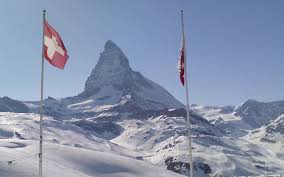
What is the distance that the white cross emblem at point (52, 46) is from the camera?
3756cm

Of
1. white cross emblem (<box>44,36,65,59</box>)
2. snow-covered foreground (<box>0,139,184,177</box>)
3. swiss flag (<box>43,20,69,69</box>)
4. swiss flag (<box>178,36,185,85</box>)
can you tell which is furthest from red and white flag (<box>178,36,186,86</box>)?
snow-covered foreground (<box>0,139,184,177</box>)

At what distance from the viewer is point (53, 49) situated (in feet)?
124

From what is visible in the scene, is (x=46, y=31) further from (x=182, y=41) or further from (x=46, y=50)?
(x=182, y=41)

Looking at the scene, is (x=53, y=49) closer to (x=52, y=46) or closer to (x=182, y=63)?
(x=52, y=46)

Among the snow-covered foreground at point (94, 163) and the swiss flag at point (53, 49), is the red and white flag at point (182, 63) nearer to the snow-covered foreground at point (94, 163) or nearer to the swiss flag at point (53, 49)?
the swiss flag at point (53, 49)

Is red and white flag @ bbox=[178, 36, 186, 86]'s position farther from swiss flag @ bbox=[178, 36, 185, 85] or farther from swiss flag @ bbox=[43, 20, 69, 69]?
swiss flag @ bbox=[43, 20, 69, 69]

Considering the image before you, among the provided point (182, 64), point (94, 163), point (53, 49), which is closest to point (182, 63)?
point (182, 64)

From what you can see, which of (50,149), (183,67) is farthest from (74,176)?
(183,67)

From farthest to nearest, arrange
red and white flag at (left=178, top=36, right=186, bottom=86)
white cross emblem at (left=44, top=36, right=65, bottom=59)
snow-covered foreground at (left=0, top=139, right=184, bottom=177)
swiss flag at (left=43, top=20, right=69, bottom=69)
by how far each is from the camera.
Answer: snow-covered foreground at (left=0, top=139, right=184, bottom=177), red and white flag at (left=178, top=36, right=186, bottom=86), white cross emblem at (left=44, top=36, right=65, bottom=59), swiss flag at (left=43, top=20, right=69, bottom=69)

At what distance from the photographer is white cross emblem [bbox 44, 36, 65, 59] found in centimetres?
3756

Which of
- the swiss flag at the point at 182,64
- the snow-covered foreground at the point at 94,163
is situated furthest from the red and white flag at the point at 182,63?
the snow-covered foreground at the point at 94,163

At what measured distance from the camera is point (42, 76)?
3838 cm

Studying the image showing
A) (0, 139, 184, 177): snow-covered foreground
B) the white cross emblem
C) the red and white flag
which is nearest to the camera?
the white cross emblem

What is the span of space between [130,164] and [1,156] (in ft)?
206
